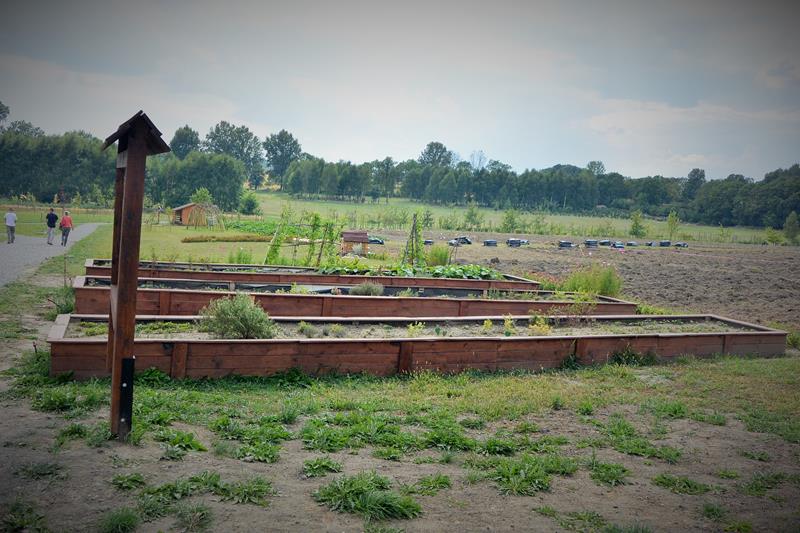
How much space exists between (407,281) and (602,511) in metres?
10.1

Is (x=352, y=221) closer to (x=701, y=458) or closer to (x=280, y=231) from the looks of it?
(x=280, y=231)

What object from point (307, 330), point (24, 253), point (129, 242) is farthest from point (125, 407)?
point (24, 253)

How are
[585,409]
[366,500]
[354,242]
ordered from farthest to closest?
[354,242], [585,409], [366,500]

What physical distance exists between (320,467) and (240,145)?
98.8 metres

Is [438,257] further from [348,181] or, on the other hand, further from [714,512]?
[348,181]

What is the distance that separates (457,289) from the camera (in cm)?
1415

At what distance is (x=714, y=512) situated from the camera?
154 inches

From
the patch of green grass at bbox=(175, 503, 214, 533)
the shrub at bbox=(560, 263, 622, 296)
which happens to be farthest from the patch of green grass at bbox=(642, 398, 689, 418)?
the shrub at bbox=(560, 263, 622, 296)

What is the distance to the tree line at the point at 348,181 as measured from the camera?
5128cm

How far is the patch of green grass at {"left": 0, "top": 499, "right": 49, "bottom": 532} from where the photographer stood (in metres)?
3.18

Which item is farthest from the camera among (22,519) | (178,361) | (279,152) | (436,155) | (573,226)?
(436,155)

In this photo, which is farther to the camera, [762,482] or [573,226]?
[573,226]

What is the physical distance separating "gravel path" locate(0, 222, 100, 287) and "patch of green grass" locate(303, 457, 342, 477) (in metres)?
10.8

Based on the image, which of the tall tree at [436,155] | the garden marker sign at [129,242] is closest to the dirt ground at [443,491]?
the garden marker sign at [129,242]
